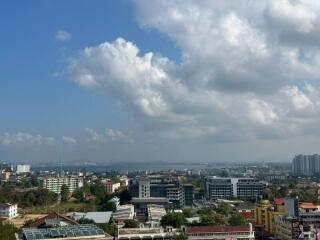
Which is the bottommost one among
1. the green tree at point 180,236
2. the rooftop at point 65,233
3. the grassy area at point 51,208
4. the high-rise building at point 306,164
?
the grassy area at point 51,208

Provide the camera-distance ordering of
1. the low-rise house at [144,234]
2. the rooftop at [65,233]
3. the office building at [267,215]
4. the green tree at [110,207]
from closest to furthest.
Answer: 1. the rooftop at [65,233]
2. the low-rise house at [144,234]
3. the office building at [267,215]
4. the green tree at [110,207]

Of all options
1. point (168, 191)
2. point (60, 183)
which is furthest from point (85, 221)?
point (60, 183)

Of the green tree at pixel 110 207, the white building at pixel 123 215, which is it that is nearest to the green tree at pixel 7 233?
the white building at pixel 123 215

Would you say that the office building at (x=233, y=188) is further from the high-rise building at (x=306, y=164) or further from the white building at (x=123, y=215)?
the high-rise building at (x=306, y=164)

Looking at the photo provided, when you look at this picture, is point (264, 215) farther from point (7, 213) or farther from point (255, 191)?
point (255, 191)

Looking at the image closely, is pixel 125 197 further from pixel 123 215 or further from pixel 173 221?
pixel 173 221

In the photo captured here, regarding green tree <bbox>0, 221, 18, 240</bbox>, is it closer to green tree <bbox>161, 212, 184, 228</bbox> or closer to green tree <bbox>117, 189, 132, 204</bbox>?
green tree <bbox>161, 212, 184, 228</bbox>

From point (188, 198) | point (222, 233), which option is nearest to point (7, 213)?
point (188, 198)

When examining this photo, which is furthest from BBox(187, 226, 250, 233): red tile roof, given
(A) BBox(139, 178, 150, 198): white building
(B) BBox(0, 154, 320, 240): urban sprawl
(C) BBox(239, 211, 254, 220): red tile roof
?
(A) BBox(139, 178, 150, 198): white building
